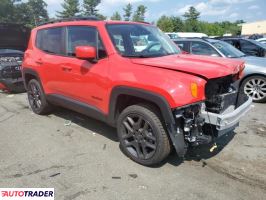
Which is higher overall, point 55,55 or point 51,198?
point 55,55

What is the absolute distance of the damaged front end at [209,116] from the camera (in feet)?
12.0

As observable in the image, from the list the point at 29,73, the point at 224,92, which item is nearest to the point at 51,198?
the point at 224,92

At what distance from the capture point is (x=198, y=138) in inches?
148

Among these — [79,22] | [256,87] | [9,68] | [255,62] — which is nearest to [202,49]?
[255,62]

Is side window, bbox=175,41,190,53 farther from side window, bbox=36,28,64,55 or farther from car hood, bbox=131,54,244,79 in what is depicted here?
car hood, bbox=131,54,244,79

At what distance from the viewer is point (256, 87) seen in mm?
7430

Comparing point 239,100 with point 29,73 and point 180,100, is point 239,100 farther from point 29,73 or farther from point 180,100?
point 29,73

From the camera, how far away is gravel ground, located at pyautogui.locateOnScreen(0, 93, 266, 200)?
3484 mm

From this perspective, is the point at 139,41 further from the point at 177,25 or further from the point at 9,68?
the point at 177,25

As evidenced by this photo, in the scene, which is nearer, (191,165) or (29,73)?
(191,165)

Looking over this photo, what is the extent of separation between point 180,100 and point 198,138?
631 mm

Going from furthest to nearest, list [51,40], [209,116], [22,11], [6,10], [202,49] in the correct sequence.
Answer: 1. [22,11]
2. [6,10]
3. [202,49]
4. [51,40]
5. [209,116]

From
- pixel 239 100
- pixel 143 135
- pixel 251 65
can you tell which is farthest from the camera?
pixel 251 65

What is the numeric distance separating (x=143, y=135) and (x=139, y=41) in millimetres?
1513
